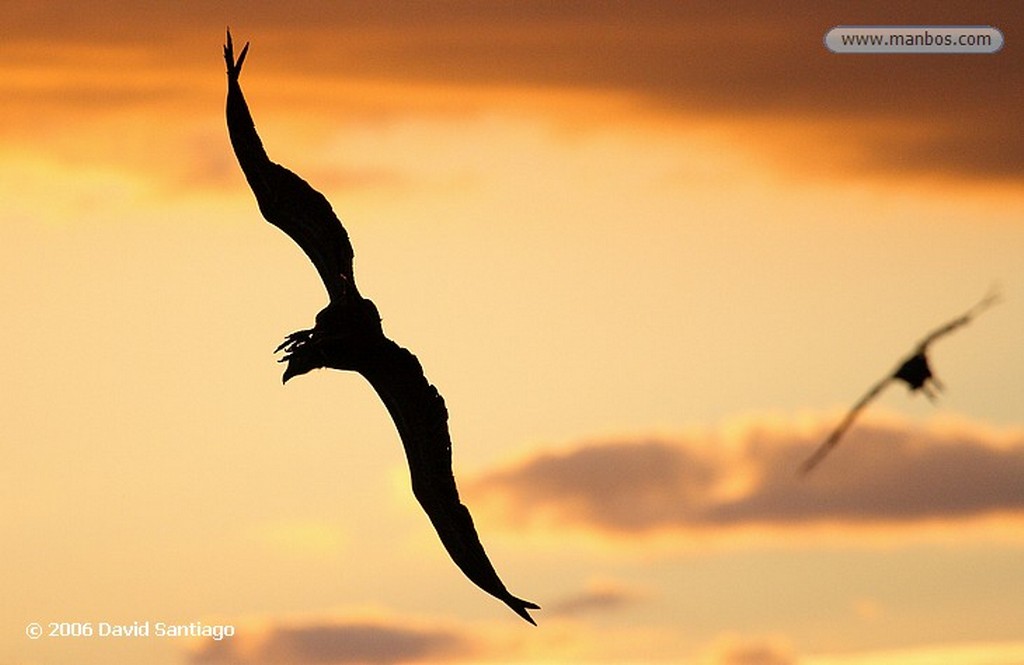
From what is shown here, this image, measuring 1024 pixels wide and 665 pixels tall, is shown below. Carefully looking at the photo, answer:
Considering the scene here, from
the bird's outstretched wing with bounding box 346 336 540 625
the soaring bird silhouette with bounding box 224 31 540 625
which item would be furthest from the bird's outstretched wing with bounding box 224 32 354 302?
the bird's outstretched wing with bounding box 346 336 540 625

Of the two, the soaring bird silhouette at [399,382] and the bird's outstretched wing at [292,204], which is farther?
Answer: the bird's outstretched wing at [292,204]

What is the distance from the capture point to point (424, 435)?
3020 centimetres

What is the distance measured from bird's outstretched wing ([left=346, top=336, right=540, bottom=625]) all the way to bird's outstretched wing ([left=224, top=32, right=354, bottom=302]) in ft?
4.03

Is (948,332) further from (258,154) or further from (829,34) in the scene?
(258,154)

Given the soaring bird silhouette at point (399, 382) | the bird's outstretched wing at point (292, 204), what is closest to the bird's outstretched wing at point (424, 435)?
the soaring bird silhouette at point (399, 382)

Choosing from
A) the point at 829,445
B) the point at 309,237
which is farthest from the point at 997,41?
the point at 309,237

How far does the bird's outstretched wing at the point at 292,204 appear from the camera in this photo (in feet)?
102

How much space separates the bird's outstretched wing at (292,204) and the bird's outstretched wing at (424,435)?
1.23 m

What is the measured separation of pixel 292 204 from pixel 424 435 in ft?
10.4

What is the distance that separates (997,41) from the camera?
3572 centimetres

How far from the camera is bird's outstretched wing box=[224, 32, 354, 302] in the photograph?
3097 cm

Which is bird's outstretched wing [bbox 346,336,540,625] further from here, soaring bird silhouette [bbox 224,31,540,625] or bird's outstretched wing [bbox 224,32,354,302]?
bird's outstretched wing [bbox 224,32,354,302]

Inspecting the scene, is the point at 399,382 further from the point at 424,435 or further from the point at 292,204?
the point at 292,204

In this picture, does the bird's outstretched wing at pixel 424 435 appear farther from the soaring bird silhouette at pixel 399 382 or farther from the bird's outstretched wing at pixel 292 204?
the bird's outstretched wing at pixel 292 204
